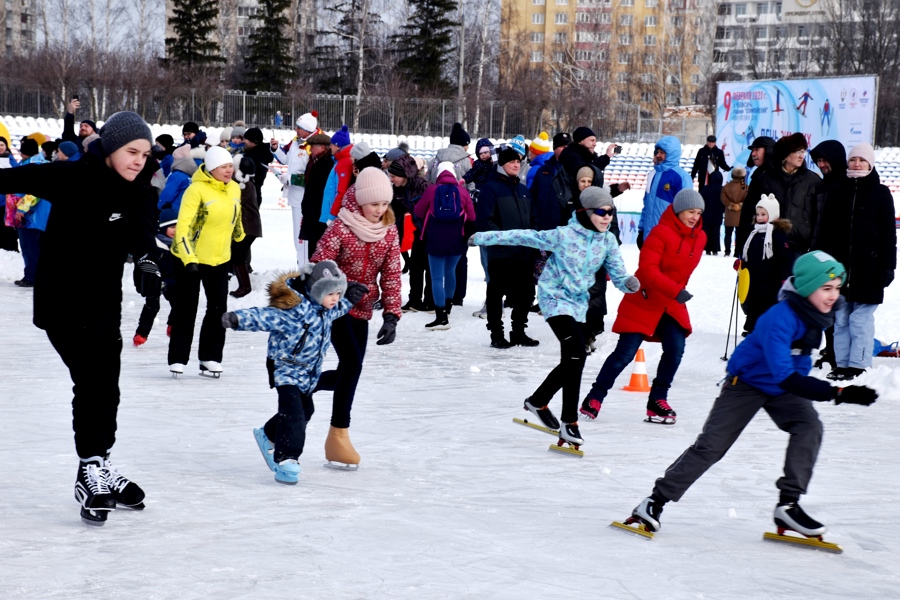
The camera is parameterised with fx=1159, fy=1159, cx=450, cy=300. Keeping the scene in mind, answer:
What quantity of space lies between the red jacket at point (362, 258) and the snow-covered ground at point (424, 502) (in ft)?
2.71

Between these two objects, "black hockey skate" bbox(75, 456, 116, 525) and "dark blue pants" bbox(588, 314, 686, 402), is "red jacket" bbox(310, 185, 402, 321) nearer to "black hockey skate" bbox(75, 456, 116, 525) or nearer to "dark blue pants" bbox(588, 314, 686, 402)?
"black hockey skate" bbox(75, 456, 116, 525)

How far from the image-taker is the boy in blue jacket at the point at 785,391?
167 inches

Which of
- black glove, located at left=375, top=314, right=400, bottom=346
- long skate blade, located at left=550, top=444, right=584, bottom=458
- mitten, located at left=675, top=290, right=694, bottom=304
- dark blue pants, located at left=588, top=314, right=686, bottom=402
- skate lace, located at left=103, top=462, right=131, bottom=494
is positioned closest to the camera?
skate lace, located at left=103, top=462, right=131, bottom=494

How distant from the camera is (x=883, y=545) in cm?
461

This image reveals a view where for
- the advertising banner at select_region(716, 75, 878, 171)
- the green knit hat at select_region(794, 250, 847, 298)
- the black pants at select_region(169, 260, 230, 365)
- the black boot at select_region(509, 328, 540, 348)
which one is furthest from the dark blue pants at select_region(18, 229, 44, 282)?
the advertising banner at select_region(716, 75, 878, 171)

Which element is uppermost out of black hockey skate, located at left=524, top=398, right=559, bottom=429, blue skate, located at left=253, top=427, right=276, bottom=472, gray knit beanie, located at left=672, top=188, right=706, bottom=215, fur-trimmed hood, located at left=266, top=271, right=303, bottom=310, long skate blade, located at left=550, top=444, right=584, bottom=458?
gray knit beanie, located at left=672, top=188, right=706, bottom=215

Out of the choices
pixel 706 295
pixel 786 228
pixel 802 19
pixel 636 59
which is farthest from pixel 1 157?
pixel 802 19

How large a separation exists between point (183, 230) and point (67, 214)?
343 cm

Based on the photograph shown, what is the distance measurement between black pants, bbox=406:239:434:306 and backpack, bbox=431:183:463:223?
3.11 feet

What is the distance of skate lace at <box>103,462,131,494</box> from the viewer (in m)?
4.51

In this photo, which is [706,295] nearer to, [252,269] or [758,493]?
[252,269]

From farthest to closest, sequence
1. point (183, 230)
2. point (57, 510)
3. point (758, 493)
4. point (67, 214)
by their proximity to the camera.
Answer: point (183, 230)
point (758, 493)
point (57, 510)
point (67, 214)

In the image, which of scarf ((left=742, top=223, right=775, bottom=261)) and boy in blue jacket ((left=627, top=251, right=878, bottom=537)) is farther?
scarf ((left=742, top=223, right=775, bottom=261))

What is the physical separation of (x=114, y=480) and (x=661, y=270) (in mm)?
3724
